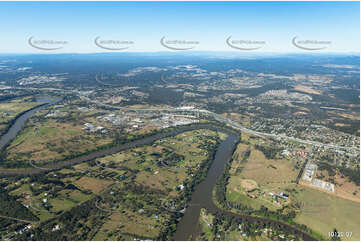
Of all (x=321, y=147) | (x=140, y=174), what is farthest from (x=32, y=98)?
(x=321, y=147)

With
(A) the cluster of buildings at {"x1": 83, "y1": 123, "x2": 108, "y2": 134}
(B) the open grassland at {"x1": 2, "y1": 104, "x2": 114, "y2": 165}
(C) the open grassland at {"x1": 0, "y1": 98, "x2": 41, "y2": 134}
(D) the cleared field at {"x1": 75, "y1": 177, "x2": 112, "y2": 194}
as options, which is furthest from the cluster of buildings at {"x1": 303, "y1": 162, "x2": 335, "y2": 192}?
(C) the open grassland at {"x1": 0, "y1": 98, "x2": 41, "y2": 134}

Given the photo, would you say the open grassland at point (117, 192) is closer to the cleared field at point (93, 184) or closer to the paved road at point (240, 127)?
the cleared field at point (93, 184)

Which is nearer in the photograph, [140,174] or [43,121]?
[140,174]

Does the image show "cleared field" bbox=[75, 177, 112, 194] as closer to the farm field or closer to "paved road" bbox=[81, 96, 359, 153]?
the farm field

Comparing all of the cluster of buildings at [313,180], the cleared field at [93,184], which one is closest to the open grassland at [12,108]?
the cleared field at [93,184]

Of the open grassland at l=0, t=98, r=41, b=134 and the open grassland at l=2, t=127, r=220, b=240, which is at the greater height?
the open grassland at l=0, t=98, r=41, b=134

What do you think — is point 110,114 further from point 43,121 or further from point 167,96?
point 167,96

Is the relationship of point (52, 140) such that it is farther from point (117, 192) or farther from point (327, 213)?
point (327, 213)

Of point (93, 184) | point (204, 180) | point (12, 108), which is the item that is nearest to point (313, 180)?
point (204, 180)
